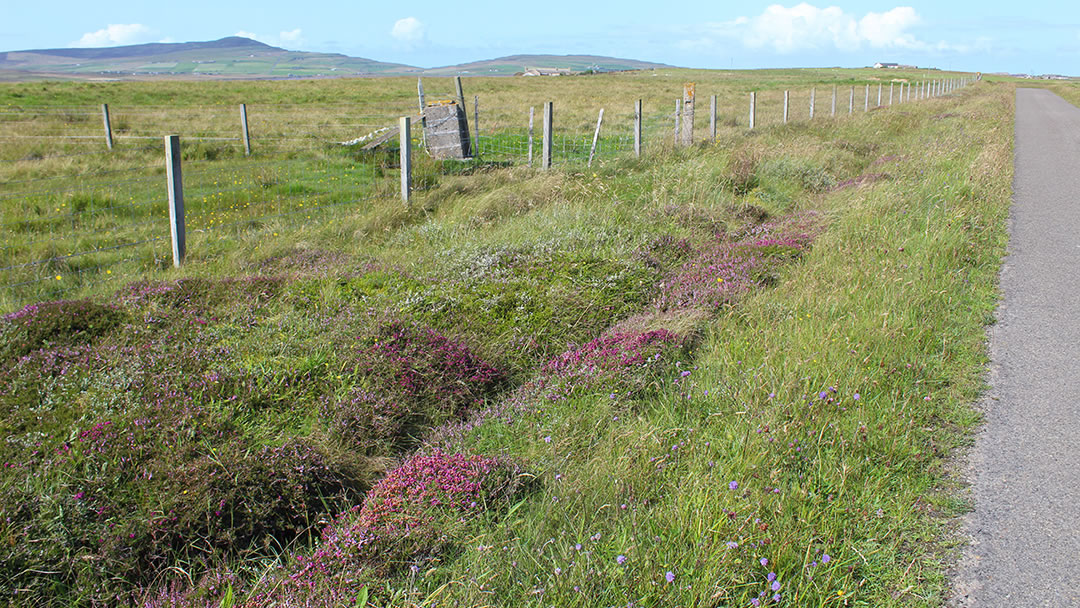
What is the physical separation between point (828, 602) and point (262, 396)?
2.94 m

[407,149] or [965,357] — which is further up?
[407,149]

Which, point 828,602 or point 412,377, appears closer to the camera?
point 828,602

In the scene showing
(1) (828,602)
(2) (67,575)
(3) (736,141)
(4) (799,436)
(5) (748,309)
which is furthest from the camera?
(3) (736,141)

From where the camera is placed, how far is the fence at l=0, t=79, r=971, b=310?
7.74 m

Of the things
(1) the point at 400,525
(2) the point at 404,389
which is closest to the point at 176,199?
(2) the point at 404,389

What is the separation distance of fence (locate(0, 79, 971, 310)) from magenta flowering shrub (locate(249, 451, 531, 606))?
4.75 m

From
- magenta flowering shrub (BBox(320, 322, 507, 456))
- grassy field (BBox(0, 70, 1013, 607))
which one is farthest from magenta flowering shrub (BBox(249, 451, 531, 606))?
magenta flowering shrub (BBox(320, 322, 507, 456))

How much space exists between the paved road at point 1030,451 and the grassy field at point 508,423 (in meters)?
0.13

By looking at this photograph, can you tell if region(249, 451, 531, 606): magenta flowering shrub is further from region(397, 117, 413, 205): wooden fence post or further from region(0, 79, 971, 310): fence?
region(397, 117, 413, 205): wooden fence post

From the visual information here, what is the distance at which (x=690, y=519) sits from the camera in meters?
2.87

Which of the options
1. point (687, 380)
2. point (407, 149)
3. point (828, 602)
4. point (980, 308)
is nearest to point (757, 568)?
point (828, 602)

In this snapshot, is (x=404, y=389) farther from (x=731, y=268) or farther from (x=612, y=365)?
(x=731, y=268)

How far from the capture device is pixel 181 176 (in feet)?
25.7

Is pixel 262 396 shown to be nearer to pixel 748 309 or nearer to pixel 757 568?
pixel 757 568
